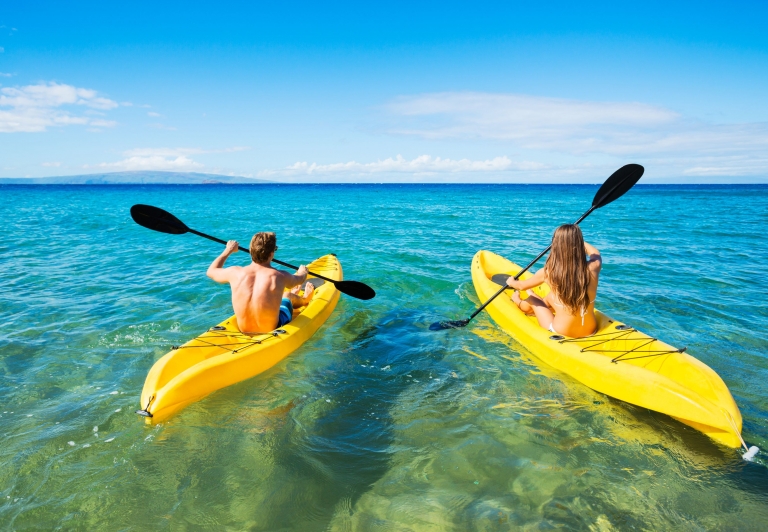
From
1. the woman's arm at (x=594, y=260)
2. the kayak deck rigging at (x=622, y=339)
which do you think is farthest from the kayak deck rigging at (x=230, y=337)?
the woman's arm at (x=594, y=260)

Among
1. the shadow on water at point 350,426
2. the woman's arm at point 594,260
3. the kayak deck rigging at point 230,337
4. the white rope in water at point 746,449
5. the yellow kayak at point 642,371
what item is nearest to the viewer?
the shadow on water at point 350,426

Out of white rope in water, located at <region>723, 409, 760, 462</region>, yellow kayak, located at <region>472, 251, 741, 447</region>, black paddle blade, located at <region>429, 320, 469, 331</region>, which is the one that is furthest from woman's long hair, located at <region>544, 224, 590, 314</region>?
black paddle blade, located at <region>429, 320, 469, 331</region>

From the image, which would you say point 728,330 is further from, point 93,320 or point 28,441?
point 93,320

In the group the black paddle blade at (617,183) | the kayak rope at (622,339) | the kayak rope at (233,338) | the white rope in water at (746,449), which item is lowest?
the white rope in water at (746,449)

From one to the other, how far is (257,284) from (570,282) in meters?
3.40

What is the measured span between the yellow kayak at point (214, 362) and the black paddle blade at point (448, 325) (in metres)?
1.75

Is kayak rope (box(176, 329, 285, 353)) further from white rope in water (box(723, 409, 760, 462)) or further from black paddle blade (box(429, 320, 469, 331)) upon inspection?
white rope in water (box(723, 409, 760, 462))

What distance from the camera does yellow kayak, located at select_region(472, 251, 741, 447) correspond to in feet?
12.0

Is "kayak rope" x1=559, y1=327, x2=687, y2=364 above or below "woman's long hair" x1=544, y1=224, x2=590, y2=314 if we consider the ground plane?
below

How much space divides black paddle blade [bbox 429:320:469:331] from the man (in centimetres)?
230

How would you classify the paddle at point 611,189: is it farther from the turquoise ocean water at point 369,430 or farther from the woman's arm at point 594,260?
the woman's arm at point 594,260

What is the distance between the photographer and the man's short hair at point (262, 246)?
4.88 metres

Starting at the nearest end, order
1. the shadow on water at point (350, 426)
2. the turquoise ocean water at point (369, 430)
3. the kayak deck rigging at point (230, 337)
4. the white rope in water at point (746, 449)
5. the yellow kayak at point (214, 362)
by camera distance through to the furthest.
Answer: the turquoise ocean water at point (369, 430) < the shadow on water at point (350, 426) < the white rope in water at point (746, 449) < the yellow kayak at point (214, 362) < the kayak deck rigging at point (230, 337)

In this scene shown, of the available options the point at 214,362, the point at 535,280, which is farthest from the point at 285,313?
the point at 535,280
